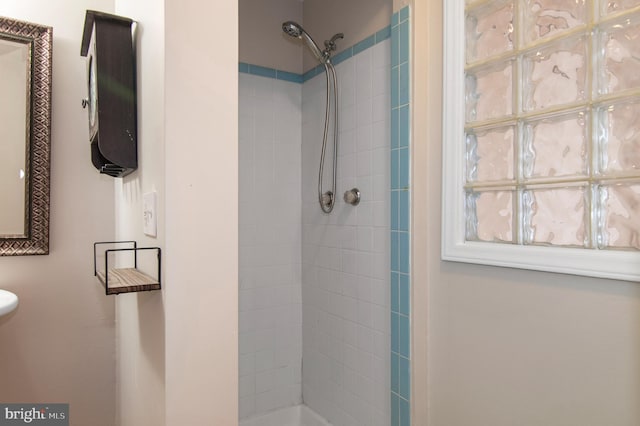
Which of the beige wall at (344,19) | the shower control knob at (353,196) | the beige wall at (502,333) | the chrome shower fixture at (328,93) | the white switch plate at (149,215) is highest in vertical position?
the beige wall at (344,19)

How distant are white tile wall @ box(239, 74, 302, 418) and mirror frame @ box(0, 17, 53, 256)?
0.84 metres

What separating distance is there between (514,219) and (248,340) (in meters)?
1.49

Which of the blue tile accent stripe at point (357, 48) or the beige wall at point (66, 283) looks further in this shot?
the blue tile accent stripe at point (357, 48)

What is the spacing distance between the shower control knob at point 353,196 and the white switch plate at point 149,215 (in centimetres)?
96

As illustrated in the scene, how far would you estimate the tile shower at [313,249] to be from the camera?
5.58ft

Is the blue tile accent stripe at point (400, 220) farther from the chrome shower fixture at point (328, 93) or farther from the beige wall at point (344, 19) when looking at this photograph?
the chrome shower fixture at point (328, 93)

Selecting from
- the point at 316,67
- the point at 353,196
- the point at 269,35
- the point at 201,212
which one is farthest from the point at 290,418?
the point at 269,35

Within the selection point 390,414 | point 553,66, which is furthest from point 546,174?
point 390,414

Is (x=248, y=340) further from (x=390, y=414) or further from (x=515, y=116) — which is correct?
(x=515, y=116)

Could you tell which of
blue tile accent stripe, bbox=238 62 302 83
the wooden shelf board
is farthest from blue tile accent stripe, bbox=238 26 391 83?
the wooden shelf board

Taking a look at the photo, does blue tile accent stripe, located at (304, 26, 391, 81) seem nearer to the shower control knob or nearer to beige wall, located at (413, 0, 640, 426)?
beige wall, located at (413, 0, 640, 426)

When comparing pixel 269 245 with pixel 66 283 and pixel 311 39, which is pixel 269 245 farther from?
pixel 311 39

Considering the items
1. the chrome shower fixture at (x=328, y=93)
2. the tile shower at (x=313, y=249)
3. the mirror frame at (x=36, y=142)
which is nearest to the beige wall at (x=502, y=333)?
the tile shower at (x=313, y=249)

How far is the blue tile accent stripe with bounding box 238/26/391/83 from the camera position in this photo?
5.49ft
